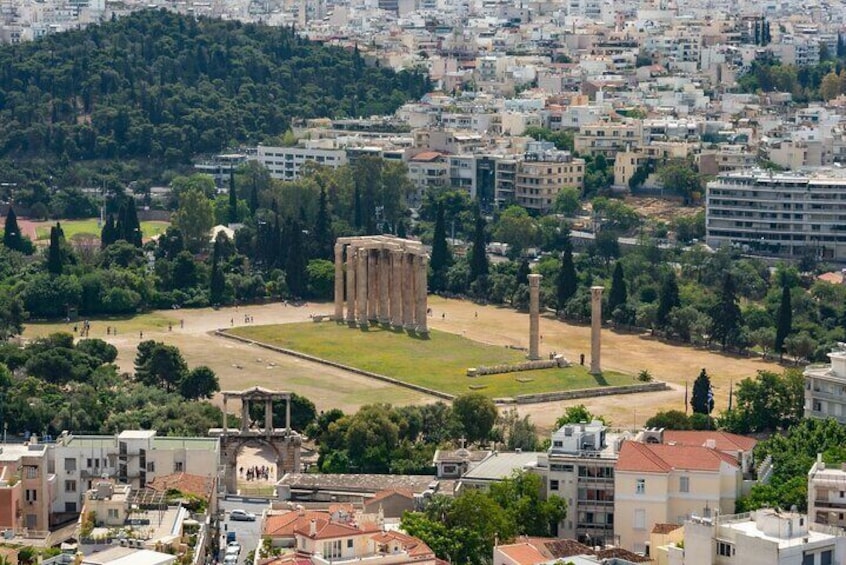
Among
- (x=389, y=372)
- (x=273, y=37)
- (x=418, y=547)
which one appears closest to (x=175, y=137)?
(x=273, y=37)

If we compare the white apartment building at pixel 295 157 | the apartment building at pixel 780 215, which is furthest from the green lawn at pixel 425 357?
the white apartment building at pixel 295 157

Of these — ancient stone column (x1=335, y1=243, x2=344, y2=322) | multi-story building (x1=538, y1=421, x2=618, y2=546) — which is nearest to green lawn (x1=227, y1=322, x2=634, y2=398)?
ancient stone column (x1=335, y1=243, x2=344, y2=322)

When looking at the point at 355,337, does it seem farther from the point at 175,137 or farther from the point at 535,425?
the point at 175,137

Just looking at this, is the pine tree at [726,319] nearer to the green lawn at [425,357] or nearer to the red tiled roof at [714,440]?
the green lawn at [425,357]

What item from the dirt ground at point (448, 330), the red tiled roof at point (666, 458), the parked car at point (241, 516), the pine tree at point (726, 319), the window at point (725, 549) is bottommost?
the dirt ground at point (448, 330)

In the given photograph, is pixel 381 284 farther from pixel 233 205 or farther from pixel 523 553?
pixel 523 553

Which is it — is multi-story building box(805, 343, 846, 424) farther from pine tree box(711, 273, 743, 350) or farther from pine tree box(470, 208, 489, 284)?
pine tree box(470, 208, 489, 284)
